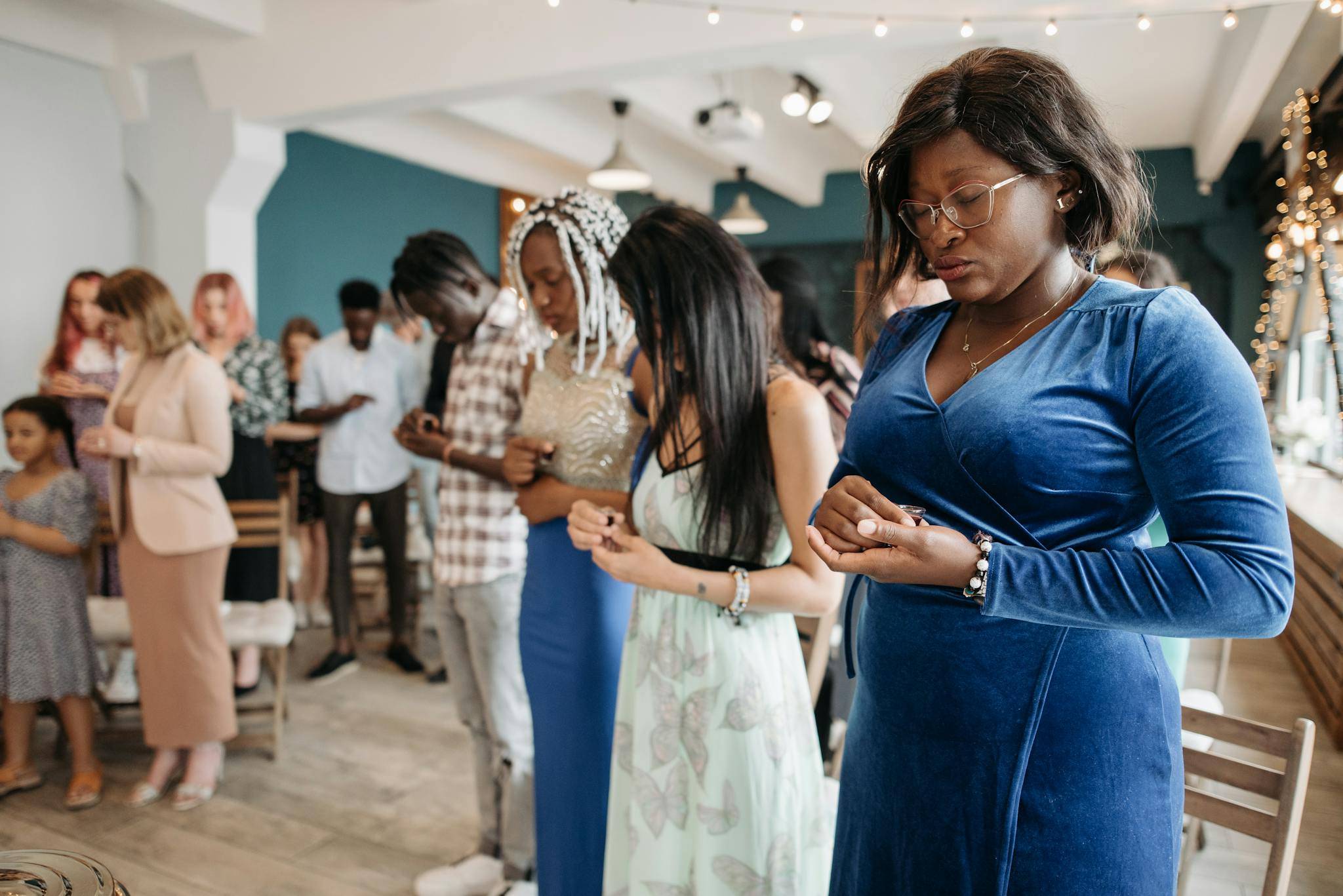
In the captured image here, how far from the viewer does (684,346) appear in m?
1.50

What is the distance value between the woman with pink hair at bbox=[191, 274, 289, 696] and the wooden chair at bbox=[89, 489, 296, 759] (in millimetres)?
114

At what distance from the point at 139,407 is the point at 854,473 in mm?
2474

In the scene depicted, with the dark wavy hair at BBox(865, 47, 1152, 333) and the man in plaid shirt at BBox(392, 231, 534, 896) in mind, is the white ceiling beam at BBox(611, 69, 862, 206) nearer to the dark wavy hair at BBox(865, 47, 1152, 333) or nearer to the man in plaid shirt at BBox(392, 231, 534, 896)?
the man in plaid shirt at BBox(392, 231, 534, 896)

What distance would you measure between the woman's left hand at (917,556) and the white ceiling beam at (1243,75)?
4.27 metres

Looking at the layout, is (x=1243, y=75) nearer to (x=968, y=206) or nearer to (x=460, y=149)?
(x=968, y=206)

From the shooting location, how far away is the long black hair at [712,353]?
1.48m

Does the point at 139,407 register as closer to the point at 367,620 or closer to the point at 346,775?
the point at 346,775

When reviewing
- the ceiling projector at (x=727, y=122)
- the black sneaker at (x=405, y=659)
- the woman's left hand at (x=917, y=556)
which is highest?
the ceiling projector at (x=727, y=122)

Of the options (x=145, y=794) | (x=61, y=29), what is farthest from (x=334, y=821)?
(x=61, y=29)

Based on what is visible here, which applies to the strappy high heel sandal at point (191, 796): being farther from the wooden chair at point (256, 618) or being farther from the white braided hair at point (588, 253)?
the white braided hair at point (588, 253)

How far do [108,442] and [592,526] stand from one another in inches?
71.6

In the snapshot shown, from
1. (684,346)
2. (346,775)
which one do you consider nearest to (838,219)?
(346,775)

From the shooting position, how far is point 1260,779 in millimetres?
1328

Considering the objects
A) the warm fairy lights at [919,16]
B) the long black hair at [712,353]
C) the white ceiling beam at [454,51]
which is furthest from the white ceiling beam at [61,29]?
the long black hair at [712,353]
